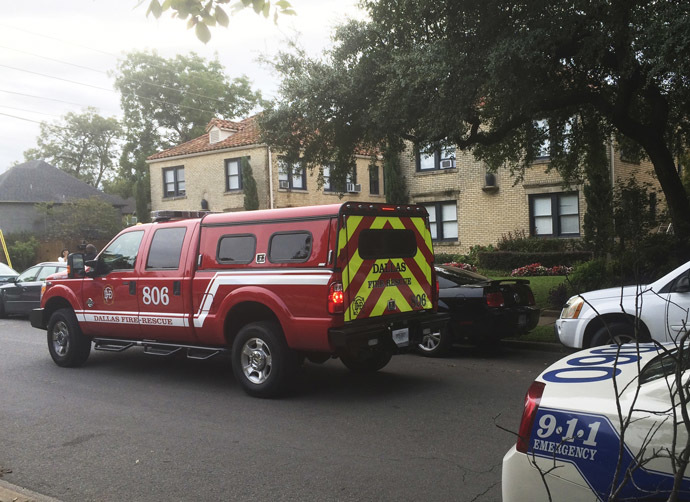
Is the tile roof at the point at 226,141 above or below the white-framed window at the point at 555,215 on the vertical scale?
above

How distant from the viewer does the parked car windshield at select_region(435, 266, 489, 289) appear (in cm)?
982

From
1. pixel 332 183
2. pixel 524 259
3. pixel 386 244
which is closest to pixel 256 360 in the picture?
pixel 386 244

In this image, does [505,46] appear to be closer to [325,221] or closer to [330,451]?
[325,221]

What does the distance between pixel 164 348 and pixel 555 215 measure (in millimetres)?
19302

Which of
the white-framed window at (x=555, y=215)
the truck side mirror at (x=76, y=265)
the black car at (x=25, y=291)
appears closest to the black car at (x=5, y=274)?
the black car at (x=25, y=291)

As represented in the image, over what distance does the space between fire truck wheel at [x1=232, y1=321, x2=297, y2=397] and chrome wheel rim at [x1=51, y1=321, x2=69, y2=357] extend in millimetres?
3537

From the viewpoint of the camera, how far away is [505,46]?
9.62 metres

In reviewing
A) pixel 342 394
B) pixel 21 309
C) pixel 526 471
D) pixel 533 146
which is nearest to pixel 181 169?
pixel 21 309

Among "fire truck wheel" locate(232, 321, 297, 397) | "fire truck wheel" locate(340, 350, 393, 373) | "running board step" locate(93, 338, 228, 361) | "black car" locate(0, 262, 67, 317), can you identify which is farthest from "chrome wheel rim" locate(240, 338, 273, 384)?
"black car" locate(0, 262, 67, 317)

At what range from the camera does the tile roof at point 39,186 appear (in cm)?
4419

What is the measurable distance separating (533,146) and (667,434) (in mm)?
13041

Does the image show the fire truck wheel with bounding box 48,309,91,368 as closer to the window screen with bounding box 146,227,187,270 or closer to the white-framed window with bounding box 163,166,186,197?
the window screen with bounding box 146,227,187,270

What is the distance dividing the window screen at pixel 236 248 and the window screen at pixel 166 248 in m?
0.73

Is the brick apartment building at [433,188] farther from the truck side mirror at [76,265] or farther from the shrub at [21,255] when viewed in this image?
the truck side mirror at [76,265]
